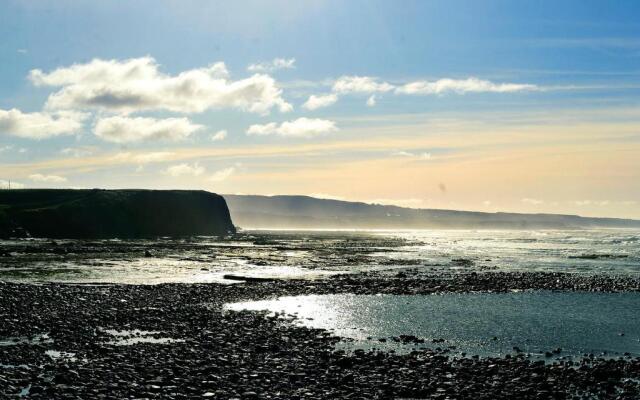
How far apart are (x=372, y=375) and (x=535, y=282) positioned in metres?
42.7

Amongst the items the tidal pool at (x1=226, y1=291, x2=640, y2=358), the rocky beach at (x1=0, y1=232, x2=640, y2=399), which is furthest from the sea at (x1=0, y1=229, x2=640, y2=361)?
the rocky beach at (x1=0, y1=232, x2=640, y2=399)

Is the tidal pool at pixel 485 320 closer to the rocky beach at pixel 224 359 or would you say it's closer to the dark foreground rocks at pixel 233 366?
the rocky beach at pixel 224 359

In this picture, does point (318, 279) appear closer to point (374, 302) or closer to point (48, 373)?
point (374, 302)

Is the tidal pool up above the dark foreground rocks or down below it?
below

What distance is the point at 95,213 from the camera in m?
164

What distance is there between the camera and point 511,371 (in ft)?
71.5

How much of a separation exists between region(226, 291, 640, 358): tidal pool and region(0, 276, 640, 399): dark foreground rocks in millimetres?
2535

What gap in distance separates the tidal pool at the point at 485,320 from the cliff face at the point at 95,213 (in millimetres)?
120836

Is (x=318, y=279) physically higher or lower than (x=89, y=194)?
lower

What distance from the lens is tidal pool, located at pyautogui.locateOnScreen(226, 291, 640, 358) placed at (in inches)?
1093

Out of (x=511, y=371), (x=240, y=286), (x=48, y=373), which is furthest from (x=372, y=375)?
(x=240, y=286)

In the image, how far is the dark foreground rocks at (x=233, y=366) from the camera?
18.7m

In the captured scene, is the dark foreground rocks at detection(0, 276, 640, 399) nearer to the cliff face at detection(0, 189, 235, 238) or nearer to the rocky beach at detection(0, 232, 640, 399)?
the rocky beach at detection(0, 232, 640, 399)

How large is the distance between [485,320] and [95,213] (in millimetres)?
150512
